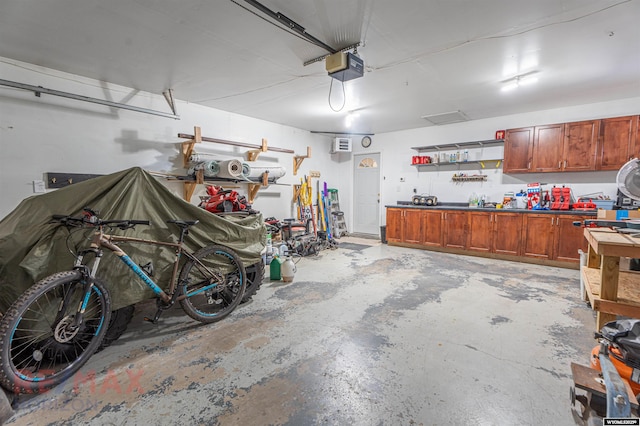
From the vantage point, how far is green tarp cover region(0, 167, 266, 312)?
190 cm

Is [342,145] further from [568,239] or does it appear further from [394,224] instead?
[568,239]

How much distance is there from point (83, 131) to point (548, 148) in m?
6.97

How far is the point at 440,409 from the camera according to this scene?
164cm

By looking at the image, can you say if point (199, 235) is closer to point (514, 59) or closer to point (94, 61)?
point (94, 61)

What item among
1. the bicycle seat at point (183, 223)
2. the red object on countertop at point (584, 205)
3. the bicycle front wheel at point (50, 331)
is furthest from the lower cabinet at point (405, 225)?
the bicycle front wheel at point (50, 331)

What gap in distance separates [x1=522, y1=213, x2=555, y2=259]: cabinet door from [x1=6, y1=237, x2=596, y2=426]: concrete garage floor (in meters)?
1.32

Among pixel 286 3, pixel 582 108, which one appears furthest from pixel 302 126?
pixel 582 108

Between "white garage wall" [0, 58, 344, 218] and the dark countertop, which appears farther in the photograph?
the dark countertop

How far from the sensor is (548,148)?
479cm

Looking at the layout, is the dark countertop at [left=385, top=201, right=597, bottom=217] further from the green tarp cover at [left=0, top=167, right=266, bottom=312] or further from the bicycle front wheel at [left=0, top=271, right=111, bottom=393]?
the bicycle front wheel at [left=0, top=271, right=111, bottom=393]

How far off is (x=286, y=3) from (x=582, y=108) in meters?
5.33

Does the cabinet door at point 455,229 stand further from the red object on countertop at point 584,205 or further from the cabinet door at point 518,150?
the red object on countertop at point 584,205

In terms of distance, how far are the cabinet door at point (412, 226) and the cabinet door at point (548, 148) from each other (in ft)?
7.12

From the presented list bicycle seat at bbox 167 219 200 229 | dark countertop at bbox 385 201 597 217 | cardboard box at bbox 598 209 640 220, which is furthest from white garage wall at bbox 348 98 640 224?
bicycle seat at bbox 167 219 200 229
